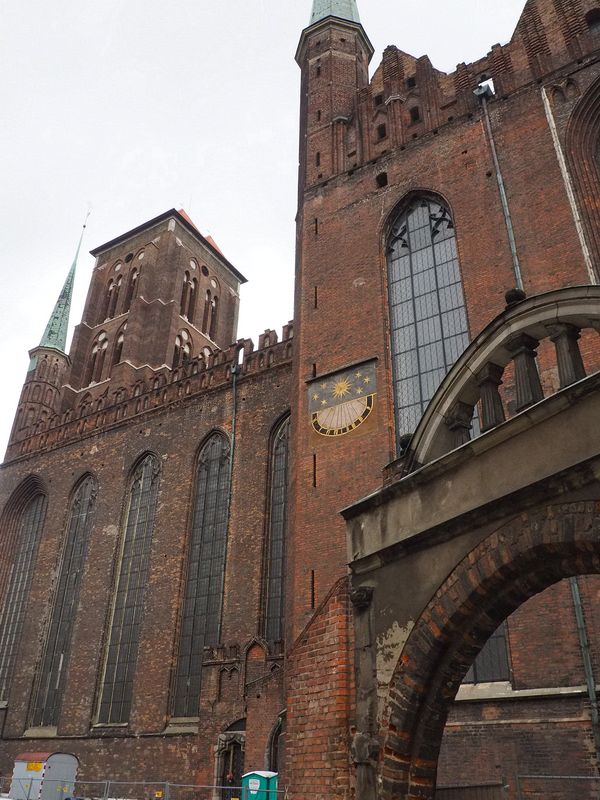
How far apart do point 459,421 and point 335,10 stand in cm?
1978

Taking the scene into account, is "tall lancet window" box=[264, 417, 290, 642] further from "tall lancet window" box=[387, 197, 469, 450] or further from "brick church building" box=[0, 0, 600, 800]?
"tall lancet window" box=[387, 197, 469, 450]

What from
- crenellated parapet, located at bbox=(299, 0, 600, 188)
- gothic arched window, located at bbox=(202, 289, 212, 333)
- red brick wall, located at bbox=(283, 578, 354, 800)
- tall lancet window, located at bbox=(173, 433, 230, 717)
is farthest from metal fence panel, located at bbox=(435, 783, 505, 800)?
gothic arched window, located at bbox=(202, 289, 212, 333)

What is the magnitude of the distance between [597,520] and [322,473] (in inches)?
378

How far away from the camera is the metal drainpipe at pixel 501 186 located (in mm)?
13439

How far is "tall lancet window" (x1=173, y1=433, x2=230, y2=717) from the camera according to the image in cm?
1730

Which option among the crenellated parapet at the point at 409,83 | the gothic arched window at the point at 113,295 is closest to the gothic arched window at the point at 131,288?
the gothic arched window at the point at 113,295

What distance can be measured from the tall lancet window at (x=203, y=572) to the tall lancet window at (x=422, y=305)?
7197 millimetres

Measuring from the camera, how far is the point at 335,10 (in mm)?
21656

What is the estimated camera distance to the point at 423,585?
5.38 metres

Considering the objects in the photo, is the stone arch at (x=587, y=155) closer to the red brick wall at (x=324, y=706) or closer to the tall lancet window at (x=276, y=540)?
the tall lancet window at (x=276, y=540)

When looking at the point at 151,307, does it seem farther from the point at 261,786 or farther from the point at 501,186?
the point at 261,786

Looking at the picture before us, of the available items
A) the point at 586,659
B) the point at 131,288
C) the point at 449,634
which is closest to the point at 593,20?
the point at 586,659

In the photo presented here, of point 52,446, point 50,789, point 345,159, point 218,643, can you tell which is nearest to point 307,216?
point 345,159

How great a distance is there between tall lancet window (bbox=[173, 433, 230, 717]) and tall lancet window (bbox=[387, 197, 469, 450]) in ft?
23.6
